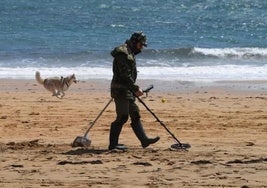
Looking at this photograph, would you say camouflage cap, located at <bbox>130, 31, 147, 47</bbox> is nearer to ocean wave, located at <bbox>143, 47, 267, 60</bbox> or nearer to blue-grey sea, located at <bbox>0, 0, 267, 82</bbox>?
blue-grey sea, located at <bbox>0, 0, 267, 82</bbox>

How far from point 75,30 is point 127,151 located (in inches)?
972

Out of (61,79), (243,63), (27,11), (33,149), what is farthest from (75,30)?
(33,149)

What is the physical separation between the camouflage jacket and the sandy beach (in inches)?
32.7

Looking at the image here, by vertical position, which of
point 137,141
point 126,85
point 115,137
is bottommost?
point 137,141

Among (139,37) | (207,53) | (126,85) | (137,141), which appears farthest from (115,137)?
(207,53)

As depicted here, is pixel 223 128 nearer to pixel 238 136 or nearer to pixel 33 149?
pixel 238 136

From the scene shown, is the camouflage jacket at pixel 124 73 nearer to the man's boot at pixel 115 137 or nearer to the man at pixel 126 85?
the man at pixel 126 85

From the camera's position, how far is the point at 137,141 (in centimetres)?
1229

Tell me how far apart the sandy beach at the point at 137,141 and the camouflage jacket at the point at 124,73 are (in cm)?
83

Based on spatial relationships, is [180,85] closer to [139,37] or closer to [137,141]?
[137,141]

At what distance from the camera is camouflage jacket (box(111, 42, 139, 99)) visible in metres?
10.9

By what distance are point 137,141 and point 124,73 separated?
166cm

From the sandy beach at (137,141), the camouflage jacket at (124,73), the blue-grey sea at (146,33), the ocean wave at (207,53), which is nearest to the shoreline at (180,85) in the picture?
the sandy beach at (137,141)

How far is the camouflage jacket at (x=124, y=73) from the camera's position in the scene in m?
10.9
